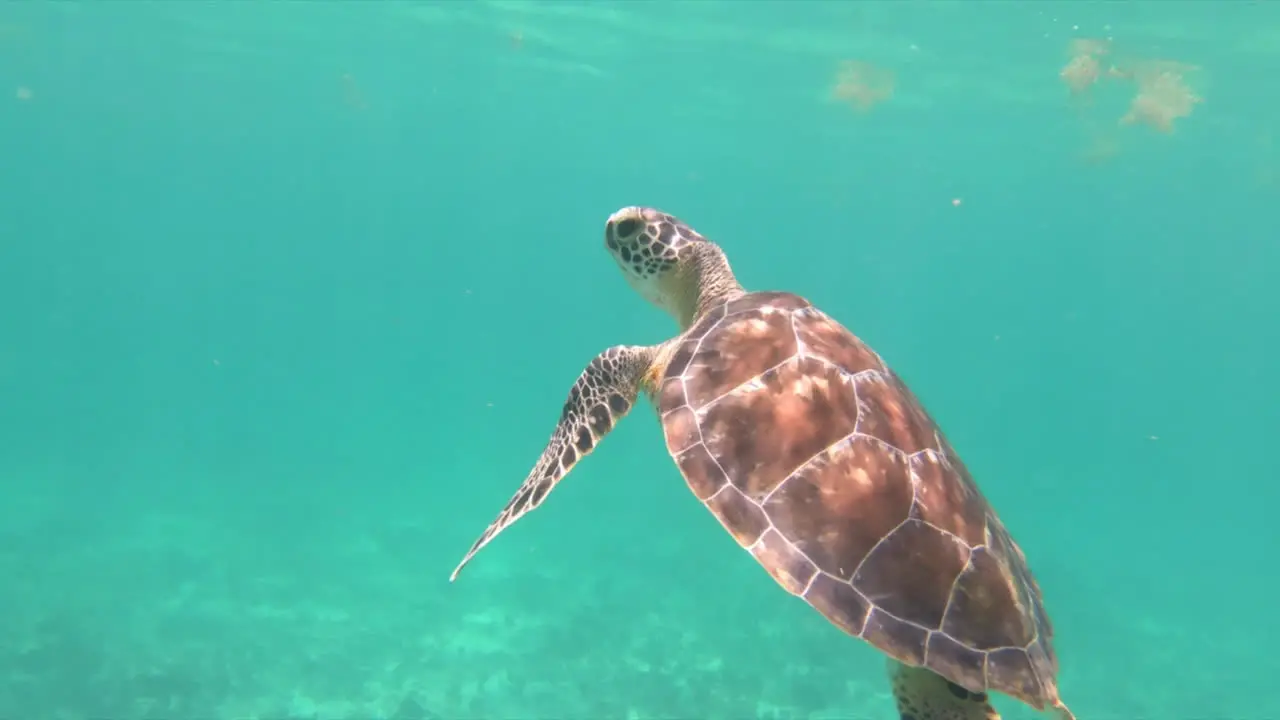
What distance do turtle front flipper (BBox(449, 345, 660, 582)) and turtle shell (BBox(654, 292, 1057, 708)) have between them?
49 centimetres

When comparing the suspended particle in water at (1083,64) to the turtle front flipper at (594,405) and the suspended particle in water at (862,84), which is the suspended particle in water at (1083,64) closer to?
the suspended particle in water at (862,84)

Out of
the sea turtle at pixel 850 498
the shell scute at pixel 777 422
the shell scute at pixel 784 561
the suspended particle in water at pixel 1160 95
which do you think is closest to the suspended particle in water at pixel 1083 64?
the suspended particle in water at pixel 1160 95

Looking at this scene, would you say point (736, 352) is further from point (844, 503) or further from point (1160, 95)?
point (1160, 95)

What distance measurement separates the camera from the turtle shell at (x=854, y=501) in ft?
8.93

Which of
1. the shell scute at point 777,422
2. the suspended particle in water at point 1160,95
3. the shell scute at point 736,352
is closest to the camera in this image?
the shell scute at point 777,422

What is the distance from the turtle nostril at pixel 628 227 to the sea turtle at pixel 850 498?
4.23 feet

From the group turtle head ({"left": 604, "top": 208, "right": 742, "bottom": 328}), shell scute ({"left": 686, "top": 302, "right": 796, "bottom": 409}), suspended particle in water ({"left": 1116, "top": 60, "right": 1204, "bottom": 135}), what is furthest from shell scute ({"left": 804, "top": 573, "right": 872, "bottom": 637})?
suspended particle in water ({"left": 1116, "top": 60, "right": 1204, "bottom": 135})

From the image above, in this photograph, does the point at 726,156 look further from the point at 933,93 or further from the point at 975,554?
the point at 975,554

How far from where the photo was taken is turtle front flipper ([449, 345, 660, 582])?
394 centimetres

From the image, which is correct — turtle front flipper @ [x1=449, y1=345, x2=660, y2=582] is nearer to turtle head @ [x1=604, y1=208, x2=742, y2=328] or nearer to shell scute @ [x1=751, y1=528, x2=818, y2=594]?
turtle head @ [x1=604, y1=208, x2=742, y2=328]

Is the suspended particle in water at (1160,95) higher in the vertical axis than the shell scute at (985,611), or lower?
higher

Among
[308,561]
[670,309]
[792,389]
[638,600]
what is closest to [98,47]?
[308,561]

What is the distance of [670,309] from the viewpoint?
18.8 feet

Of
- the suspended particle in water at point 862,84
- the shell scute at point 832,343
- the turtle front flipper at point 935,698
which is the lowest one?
the turtle front flipper at point 935,698
